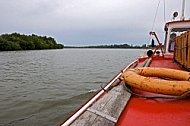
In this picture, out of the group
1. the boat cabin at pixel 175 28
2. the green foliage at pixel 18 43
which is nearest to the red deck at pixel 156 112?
the boat cabin at pixel 175 28

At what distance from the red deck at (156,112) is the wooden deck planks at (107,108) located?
0.22 ft

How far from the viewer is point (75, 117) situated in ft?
6.39

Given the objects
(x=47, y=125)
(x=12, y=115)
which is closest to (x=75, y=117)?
(x=47, y=125)

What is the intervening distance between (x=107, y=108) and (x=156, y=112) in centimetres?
49

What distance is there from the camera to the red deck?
1.91m

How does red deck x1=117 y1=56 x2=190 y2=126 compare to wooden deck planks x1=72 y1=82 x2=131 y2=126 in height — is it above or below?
below

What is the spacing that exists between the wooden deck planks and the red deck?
0.07 m

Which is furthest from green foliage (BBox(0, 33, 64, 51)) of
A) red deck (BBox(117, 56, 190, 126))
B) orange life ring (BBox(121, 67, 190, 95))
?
red deck (BBox(117, 56, 190, 126))

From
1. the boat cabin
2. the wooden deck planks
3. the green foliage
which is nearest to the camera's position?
the wooden deck planks

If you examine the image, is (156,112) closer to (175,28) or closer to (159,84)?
(159,84)

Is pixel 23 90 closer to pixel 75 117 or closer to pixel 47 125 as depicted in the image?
pixel 47 125

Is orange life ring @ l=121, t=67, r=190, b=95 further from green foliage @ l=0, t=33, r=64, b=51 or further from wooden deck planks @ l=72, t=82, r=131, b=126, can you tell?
green foliage @ l=0, t=33, r=64, b=51

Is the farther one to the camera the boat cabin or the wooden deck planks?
the boat cabin

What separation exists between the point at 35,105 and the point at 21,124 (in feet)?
4.73
